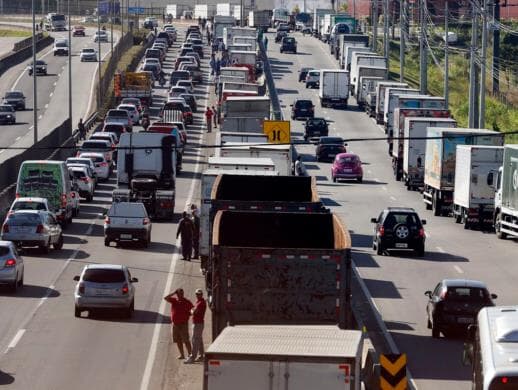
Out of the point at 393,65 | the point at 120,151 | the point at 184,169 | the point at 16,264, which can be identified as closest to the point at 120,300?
the point at 16,264

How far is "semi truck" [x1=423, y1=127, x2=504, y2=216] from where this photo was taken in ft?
197

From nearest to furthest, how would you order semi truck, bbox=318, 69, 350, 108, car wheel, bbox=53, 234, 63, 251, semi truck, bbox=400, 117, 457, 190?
car wheel, bbox=53, 234, 63, 251 → semi truck, bbox=400, 117, 457, 190 → semi truck, bbox=318, 69, 350, 108

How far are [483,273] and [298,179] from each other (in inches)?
365

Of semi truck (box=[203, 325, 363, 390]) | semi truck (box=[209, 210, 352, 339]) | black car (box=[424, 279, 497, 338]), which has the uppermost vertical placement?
semi truck (box=[203, 325, 363, 390])

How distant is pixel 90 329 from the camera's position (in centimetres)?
3322

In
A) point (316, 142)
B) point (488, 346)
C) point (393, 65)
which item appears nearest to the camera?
point (488, 346)

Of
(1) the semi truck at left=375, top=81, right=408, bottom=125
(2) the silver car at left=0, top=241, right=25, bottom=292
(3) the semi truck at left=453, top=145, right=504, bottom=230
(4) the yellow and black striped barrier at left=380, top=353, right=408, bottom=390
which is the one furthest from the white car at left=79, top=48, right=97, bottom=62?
(4) the yellow and black striped barrier at left=380, top=353, right=408, bottom=390

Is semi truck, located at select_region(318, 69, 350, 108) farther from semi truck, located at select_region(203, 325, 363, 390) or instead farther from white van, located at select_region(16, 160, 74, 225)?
semi truck, located at select_region(203, 325, 363, 390)

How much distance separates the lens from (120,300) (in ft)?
113

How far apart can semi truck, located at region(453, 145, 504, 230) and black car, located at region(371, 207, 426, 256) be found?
7.90 metres

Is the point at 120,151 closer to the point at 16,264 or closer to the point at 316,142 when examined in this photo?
the point at 16,264

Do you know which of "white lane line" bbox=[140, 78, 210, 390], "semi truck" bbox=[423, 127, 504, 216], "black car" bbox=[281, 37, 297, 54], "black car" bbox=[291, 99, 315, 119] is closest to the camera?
"white lane line" bbox=[140, 78, 210, 390]

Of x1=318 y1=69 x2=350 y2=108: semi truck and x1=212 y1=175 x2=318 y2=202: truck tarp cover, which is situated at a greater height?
x1=212 y1=175 x2=318 y2=202: truck tarp cover

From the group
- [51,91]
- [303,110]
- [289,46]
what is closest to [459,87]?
[289,46]
